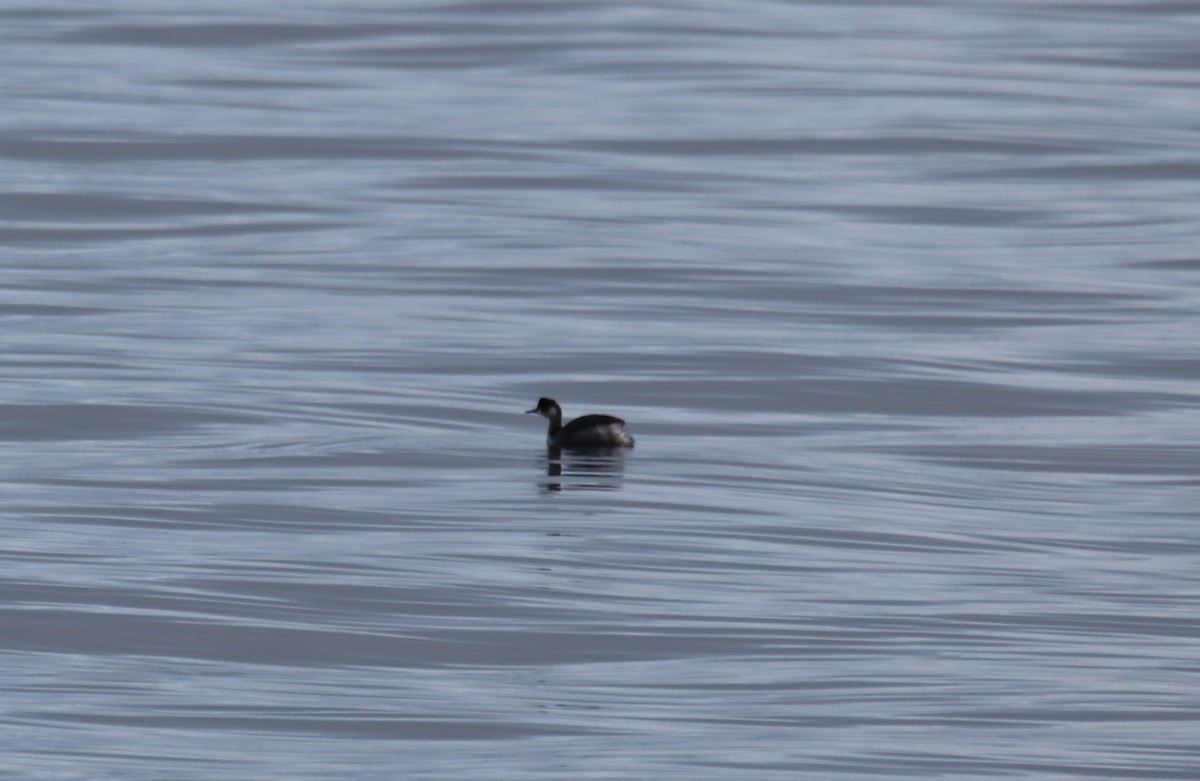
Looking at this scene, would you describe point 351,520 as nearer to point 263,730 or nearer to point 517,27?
point 263,730

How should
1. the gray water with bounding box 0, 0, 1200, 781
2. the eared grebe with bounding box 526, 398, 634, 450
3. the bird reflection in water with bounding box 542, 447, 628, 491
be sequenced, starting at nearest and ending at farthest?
the gray water with bounding box 0, 0, 1200, 781, the bird reflection in water with bounding box 542, 447, 628, 491, the eared grebe with bounding box 526, 398, 634, 450

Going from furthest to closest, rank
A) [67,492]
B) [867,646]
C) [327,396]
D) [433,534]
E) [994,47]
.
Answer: [994,47] → [327,396] → [67,492] → [433,534] → [867,646]

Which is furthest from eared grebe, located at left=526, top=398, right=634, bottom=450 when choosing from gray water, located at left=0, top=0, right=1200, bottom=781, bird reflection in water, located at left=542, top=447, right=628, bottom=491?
gray water, located at left=0, top=0, right=1200, bottom=781

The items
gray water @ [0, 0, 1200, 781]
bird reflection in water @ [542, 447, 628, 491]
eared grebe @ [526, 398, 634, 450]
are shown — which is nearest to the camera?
gray water @ [0, 0, 1200, 781]

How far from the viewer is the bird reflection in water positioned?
39.5 ft

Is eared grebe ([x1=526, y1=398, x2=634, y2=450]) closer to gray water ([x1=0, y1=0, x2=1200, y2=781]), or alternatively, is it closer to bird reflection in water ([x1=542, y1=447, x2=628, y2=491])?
bird reflection in water ([x1=542, y1=447, x2=628, y2=491])

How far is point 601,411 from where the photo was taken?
1438 cm

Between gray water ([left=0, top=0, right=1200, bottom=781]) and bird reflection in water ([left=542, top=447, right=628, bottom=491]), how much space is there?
39 millimetres

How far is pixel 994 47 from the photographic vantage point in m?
33.2

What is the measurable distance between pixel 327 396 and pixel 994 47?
67.3ft

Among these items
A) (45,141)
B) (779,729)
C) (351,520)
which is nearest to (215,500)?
(351,520)

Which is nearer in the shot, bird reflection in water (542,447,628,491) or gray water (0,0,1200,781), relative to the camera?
gray water (0,0,1200,781)

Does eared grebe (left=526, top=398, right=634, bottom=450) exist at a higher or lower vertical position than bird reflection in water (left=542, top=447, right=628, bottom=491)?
higher

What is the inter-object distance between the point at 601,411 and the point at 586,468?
220 centimetres
